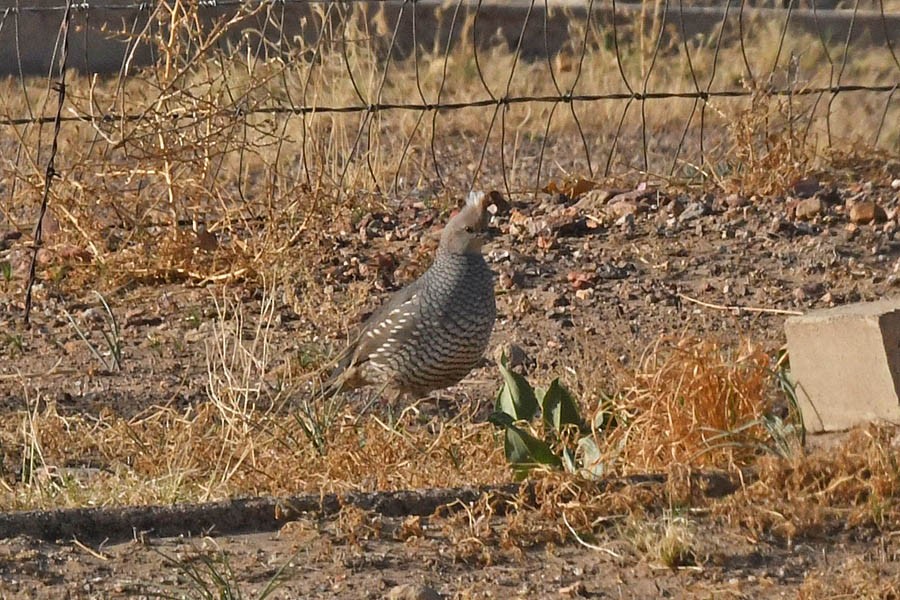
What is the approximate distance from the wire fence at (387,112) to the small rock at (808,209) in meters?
0.29

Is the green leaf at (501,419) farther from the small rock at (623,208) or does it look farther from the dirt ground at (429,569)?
the small rock at (623,208)

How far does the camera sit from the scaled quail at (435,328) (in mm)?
5844

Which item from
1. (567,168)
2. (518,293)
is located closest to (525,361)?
(518,293)

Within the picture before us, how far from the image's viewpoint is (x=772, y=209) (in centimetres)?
749

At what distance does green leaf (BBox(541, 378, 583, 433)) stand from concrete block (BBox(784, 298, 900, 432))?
629mm

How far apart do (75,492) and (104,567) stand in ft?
2.24

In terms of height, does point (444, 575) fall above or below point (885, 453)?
below

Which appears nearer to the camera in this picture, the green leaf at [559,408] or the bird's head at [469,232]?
the green leaf at [559,408]

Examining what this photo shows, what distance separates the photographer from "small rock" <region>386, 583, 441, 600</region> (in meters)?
3.43

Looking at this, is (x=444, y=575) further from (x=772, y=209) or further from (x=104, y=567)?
(x=772, y=209)

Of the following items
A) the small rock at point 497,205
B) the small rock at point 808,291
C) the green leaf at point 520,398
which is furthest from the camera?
the small rock at point 497,205

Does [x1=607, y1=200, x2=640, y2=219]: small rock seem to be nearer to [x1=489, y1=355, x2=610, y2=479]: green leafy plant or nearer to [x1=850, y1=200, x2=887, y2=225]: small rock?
[x1=850, y1=200, x2=887, y2=225]: small rock

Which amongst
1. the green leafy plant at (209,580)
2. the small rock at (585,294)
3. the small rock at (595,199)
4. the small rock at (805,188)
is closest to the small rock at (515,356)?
the small rock at (585,294)

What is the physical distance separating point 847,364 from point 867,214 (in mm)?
2986
